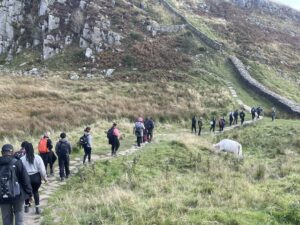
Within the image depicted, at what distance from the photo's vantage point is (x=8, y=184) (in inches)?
317

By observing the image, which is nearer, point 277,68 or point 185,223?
point 185,223

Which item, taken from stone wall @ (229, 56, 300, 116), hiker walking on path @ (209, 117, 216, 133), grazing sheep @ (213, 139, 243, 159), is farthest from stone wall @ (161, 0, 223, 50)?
grazing sheep @ (213, 139, 243, 159)

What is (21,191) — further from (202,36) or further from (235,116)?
(202,36)

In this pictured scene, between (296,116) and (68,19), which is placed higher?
(68,19)

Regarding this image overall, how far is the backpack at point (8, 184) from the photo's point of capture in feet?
26.2

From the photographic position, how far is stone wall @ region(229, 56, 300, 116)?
1564 inches

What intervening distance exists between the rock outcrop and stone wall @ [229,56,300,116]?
15.5 meters

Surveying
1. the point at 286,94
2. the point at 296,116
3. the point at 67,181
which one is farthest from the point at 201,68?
the point at 67,181

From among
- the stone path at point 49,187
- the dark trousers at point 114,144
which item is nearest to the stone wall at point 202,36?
the stone path at point 49,187

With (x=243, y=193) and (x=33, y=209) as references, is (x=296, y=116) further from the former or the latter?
(x=33, y=209)

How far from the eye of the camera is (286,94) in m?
46.5

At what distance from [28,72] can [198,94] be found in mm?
21906

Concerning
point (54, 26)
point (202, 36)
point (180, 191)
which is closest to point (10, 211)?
point (180, 191)

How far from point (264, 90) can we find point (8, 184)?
39.8 m
